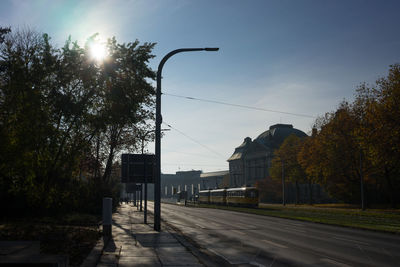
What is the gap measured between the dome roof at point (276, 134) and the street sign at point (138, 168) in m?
98.6

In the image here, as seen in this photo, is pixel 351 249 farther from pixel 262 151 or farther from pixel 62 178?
pixel 262 151

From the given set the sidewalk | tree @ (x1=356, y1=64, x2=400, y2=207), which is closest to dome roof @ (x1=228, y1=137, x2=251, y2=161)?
tree @ (x1=356, y1=64, x2=400, y2=207)

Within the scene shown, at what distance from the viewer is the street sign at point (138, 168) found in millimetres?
20891

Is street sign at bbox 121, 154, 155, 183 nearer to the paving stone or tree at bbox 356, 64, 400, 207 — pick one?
the paving stone

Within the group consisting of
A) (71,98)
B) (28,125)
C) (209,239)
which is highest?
(71,98)

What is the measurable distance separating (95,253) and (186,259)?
8.38 ft

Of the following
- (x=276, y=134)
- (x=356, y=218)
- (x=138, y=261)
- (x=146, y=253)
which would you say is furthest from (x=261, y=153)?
(x=138, y=261)

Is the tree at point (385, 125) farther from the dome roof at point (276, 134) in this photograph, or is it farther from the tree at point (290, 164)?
the dome roof at point (276, 134)

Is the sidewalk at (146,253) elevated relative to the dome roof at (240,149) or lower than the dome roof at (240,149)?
lower

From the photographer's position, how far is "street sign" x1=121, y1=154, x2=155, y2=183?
68.5 ft

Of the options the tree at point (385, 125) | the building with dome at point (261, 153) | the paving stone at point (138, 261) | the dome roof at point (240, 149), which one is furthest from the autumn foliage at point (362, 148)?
the dome roof at point (240, 149)

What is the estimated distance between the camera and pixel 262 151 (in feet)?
386

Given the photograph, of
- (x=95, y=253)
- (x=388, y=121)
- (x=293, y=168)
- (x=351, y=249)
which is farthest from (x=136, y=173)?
(x=293, y=168)

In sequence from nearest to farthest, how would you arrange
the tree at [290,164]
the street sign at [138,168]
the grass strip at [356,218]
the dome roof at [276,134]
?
the street sign at [138,168] → the grass strip at [356,218] → the tree at [290,164] → the dome roof at [276,134]
